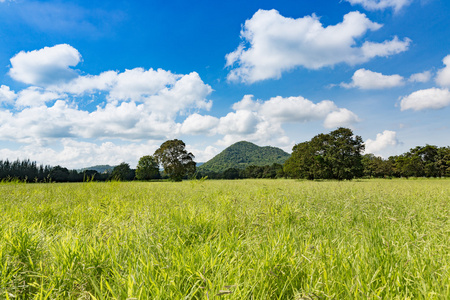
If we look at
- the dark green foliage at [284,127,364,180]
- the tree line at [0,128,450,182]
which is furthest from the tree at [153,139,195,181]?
the dark green foliage at [284,127,364,180]

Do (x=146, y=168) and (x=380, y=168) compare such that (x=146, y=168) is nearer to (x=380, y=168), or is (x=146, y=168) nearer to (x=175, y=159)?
(x=175, y=159)

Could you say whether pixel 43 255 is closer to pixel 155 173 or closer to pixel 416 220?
pixel 416 220

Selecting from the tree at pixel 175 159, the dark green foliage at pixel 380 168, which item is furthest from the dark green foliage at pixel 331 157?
the dark green foliage at pixel 380 168

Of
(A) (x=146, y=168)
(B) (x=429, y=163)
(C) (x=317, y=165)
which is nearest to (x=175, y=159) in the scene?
(A) (x=146, y=168)

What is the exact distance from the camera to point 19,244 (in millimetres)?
2773

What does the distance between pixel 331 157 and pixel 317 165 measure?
3.91 meters

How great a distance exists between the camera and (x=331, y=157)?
41.2 meters

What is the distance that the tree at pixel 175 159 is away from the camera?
53.3 metres

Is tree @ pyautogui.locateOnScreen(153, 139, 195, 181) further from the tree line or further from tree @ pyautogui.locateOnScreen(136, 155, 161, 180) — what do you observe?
tree @ pyautogui.locateOnScreen(136, 155, 161, 180)

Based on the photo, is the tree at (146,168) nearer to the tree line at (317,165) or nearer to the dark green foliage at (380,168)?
the tree line at (317,165)

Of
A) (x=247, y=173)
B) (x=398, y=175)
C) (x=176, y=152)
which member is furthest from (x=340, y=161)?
(x=398, y=175)

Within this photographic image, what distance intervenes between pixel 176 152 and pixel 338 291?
180ft

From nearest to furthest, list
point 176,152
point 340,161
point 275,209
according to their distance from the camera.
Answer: point 275,209 → point 340,161 → point 176,152

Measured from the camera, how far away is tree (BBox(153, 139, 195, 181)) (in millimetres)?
53344
